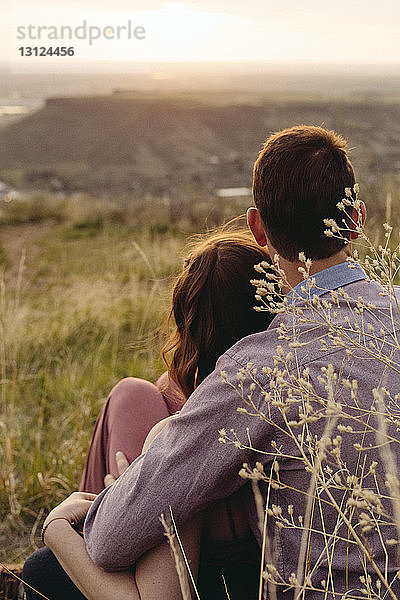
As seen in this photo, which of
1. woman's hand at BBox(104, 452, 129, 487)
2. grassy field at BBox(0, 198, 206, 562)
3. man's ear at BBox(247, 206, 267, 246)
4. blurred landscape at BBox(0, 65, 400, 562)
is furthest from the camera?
blurred landscape at BBox(0, 65, 400, 562)

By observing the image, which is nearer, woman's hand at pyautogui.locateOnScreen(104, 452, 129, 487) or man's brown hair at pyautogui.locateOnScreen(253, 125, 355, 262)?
man's brown hair at pyautogui.locateOnScreen(253, 125, 355, 262)

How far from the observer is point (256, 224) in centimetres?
132

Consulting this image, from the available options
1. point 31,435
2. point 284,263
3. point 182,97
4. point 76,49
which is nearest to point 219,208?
point 76,49

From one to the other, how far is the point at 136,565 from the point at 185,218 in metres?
7.60

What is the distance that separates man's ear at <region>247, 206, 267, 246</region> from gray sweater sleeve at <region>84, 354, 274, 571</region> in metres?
0.31

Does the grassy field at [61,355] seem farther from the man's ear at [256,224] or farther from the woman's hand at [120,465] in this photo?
the man's ear at [256,224]

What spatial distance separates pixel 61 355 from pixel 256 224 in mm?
2444

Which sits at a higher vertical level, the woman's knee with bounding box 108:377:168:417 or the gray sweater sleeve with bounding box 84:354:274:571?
the gray sweater sleeve with bounding box 84:354:274:571

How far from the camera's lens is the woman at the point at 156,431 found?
4.00ft

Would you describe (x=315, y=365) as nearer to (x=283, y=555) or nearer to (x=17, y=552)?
(x=283, y=555)

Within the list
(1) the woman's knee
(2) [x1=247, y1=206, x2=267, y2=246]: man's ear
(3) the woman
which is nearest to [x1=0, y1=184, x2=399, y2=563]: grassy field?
(1) the woman's knee

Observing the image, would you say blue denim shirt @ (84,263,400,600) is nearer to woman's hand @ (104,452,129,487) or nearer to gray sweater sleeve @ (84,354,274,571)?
gray sweater sleeve @ (84,354,274,571)

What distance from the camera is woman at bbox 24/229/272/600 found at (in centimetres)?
122

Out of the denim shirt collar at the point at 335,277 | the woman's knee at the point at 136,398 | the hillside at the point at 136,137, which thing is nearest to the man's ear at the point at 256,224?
the denim shirt collar at the point at 335,277
